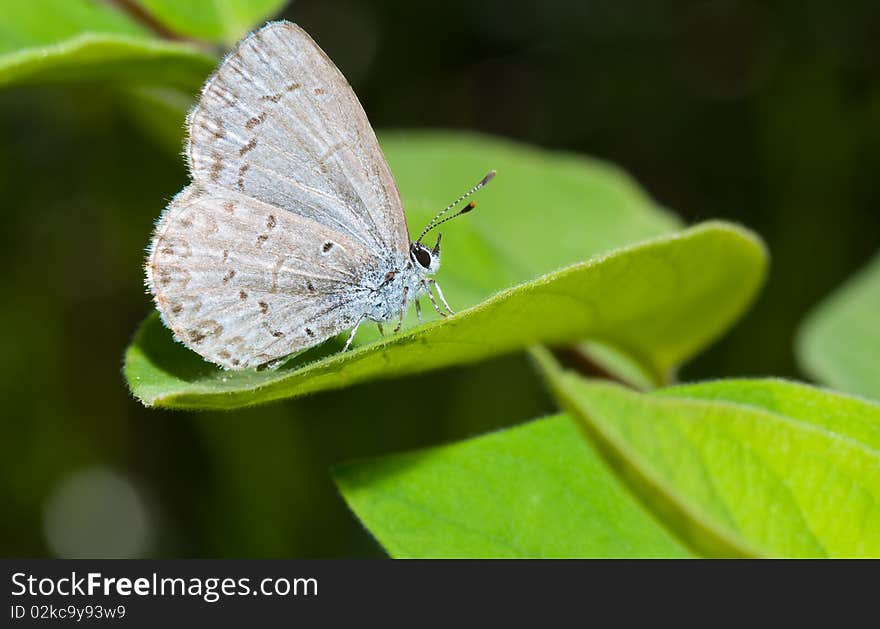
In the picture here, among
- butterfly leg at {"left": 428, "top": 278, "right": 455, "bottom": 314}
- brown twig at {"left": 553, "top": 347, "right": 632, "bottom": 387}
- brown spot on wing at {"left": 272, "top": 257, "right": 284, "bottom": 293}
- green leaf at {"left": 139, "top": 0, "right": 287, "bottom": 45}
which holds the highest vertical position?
green leaf at {"left": 139, "top": 0, "right": 287, "bottom": 45}

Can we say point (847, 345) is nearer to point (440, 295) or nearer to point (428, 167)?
point (440, 295)

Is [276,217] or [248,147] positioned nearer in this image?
[248,147]

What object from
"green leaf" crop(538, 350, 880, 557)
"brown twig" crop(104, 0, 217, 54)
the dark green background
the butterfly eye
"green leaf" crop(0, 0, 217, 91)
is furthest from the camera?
the dark green background

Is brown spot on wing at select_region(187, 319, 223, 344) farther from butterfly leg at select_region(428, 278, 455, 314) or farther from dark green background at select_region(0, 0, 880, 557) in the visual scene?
dark green background at select_region(0, 0, 880, 557)

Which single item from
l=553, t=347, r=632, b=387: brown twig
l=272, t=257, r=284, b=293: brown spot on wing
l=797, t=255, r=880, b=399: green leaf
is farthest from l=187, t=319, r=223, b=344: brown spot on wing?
l=797, t=255, r=880, b=399: green leaf

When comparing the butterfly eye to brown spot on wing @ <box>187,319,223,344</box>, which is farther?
the butterfly eye

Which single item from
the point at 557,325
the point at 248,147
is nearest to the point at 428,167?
the point at 248,147

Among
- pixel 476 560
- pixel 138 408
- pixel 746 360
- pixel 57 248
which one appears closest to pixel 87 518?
pixel 138 408

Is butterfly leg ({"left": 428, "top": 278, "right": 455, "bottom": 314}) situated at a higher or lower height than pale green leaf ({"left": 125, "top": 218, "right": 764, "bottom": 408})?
lower
